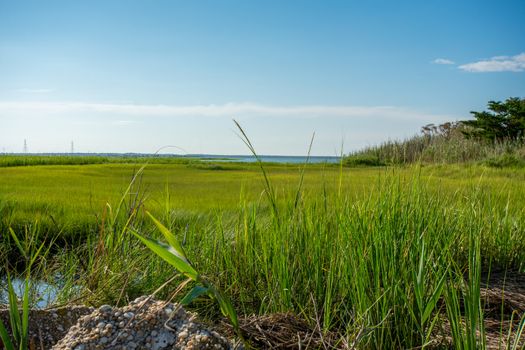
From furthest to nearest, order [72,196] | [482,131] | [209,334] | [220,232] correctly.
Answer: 1. [482,131]
2. [72,196]
3. [220,232]
4. [209,334]

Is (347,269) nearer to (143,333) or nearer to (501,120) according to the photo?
(143,333)

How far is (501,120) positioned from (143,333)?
28.7 metres

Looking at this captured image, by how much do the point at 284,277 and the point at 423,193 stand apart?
913 millimetres

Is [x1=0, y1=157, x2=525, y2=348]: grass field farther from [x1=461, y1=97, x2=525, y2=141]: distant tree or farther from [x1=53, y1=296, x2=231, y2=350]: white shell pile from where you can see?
[x1=461, y1=97, x2=525, y2=141]: distant tree

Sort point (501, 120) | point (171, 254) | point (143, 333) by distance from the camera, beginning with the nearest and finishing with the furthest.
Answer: point (171, 254), point (143, 333), point (501, 120)

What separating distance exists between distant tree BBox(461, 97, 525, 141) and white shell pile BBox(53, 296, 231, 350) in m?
26.7

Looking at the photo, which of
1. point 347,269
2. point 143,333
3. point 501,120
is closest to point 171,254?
point 143,333

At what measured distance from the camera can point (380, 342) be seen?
6.50ft

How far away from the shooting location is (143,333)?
1515 mm

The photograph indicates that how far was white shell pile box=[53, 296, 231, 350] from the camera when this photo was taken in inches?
58.0

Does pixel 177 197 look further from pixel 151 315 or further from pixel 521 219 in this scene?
pixel 151 315

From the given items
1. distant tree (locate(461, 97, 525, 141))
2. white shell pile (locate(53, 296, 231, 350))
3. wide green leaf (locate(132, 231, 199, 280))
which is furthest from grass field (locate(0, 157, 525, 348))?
distant tree (locate(461, 97, 525, 141))

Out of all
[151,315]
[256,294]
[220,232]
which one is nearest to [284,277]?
[256,294]

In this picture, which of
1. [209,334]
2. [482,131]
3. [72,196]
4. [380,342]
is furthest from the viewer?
[482,131]
